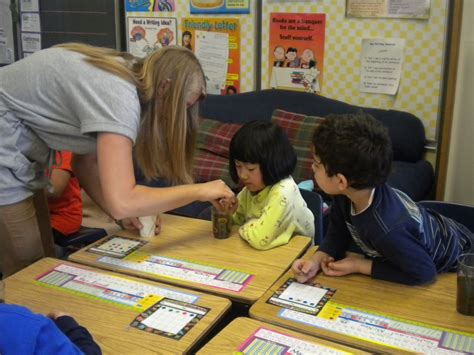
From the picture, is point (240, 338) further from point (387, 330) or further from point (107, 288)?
point (107, 288)

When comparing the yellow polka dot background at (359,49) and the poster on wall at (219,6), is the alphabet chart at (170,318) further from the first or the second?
the poster on wall at (219,6)

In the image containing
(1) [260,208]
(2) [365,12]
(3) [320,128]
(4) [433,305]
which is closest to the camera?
(4) [433,305]

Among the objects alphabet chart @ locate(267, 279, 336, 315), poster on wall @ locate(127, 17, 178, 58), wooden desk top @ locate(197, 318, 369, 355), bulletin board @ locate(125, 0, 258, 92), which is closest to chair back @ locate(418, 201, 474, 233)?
alphabet chart @ locate(267, 279, 336, 315)

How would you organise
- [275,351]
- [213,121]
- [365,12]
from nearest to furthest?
[275,351]
[365,12]
[213,121]

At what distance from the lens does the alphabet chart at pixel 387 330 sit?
1222 millimetres

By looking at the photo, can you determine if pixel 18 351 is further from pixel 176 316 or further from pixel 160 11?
pixel 160 11

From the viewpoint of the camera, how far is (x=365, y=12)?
325 centimetres

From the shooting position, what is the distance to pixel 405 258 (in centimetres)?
146

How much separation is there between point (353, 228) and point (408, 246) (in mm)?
182

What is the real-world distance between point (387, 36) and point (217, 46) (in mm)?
1175

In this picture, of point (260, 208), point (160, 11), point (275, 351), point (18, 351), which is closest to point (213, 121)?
point (160, 11)

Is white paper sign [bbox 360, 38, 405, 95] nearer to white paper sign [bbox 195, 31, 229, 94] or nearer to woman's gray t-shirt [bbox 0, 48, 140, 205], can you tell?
white paper sign [bbox 195, 31, 229, 94]

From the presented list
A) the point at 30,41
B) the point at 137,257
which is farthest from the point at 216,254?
the point at 30,41

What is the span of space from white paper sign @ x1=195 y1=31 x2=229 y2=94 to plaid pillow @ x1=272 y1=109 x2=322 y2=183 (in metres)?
0.67
